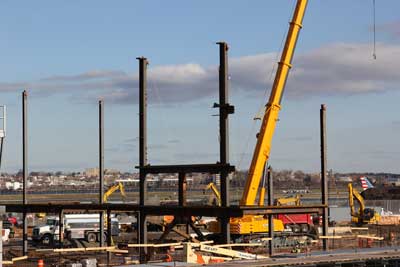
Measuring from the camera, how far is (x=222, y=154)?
35.3 metres

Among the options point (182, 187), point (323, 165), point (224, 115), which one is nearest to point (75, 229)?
point (182, 187)

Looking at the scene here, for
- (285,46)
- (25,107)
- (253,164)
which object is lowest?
(253,164)

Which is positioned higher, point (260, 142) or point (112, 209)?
point (260, 142)

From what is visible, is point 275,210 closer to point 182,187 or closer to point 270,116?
point 182,187

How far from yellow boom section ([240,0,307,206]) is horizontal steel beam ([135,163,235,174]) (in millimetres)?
10919

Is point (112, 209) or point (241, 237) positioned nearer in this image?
point (112, 209)

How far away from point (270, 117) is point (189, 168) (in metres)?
12.5

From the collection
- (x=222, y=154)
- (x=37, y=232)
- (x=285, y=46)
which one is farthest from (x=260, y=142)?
(x=37, y=232)

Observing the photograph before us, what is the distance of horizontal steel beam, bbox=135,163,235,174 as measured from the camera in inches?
1387

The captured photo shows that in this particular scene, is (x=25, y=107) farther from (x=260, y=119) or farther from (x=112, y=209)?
(x=260, y=119)

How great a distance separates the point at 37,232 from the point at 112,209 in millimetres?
26041

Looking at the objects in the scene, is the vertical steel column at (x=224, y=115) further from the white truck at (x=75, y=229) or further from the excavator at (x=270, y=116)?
the white truck at (x=75, y=229)

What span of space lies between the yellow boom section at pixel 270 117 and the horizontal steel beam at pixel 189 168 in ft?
35.8

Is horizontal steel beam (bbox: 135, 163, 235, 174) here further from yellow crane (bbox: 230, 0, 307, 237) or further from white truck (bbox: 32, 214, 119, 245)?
white truck (bbox: 32, 214, 119, 245)
